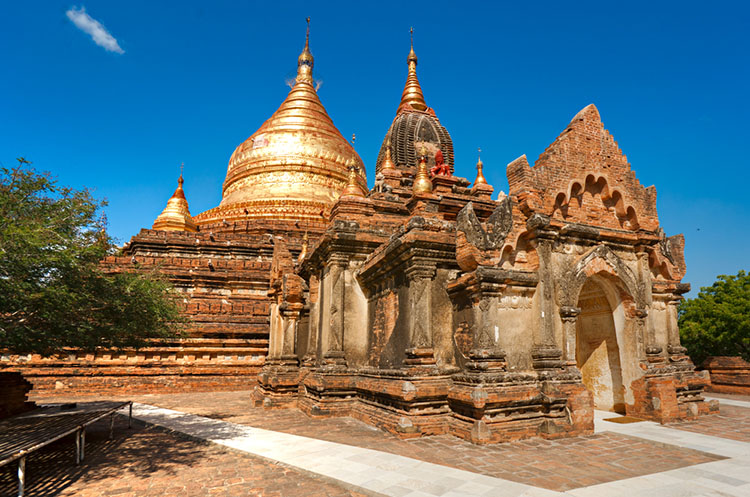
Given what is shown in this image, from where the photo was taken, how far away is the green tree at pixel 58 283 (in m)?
7.27

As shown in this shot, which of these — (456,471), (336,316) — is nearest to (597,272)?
(456,471)

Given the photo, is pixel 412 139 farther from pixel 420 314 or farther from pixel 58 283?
pixel 58 283

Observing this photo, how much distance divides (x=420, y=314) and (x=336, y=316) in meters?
3.61

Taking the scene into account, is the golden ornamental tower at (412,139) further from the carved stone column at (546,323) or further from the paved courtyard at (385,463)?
the paved courtyard at (385,463)

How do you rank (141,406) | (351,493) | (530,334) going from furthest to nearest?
(141,406) < (530,334) < (351,493)

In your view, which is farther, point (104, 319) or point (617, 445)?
point (104, 319)

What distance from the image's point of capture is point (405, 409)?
9.54 metres

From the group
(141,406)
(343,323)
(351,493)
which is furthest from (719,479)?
(141,406)

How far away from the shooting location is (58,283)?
26.5 ft

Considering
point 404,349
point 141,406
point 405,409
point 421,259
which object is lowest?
point 141,406

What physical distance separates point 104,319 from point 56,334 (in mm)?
1089

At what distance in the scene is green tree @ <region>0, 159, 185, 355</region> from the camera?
7.27 m

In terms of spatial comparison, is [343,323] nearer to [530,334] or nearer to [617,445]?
[530,334]

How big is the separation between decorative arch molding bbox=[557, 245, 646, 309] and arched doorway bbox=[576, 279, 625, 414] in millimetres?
698
